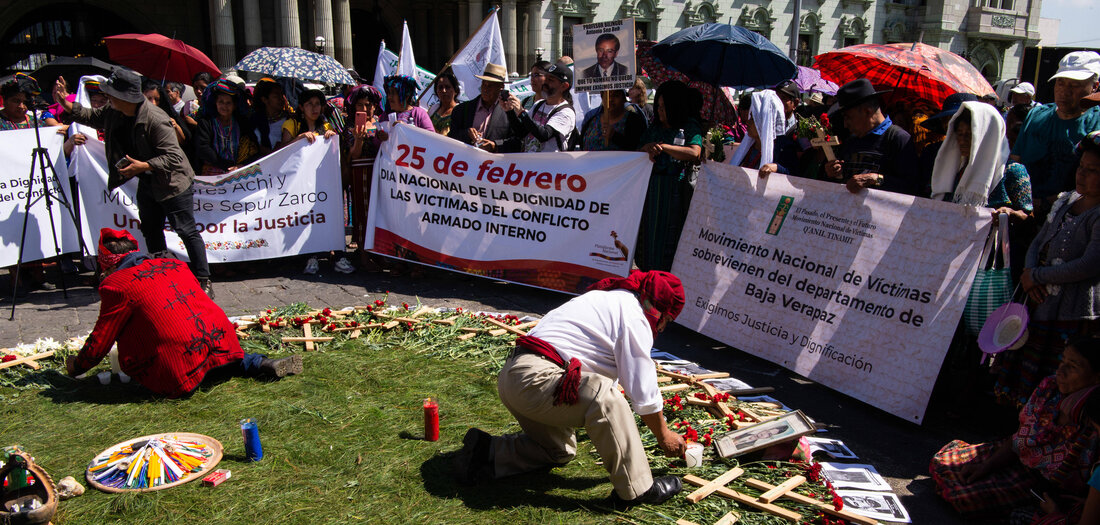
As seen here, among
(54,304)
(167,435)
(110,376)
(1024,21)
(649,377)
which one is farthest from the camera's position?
(1024,21)

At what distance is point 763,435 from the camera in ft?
12.9

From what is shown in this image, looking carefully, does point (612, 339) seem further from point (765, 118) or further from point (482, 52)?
point (482, 52)

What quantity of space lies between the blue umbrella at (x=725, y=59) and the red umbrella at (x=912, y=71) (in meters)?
0.60

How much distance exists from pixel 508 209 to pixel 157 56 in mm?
5547

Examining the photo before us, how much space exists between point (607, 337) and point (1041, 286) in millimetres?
2729

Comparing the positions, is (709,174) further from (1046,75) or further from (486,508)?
(1046,75)

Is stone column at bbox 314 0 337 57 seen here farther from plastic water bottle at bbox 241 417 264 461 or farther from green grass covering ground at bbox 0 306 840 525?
plastic water bottle at bbox 241 417 264 461

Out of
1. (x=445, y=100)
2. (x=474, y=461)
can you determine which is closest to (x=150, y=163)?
(x=445, y=100)

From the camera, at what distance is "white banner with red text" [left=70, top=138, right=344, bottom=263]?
7.61 metres

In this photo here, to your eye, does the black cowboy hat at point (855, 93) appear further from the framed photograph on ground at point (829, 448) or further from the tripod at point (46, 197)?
the tripod at point (46, 197)

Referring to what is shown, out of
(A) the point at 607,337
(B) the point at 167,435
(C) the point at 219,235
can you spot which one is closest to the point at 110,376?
(B) the point at 167,435

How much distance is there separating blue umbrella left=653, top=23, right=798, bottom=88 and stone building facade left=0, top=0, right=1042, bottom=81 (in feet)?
43.0

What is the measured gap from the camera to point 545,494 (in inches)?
142

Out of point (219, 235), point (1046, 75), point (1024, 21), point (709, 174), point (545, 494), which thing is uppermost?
point (1024, 21)
